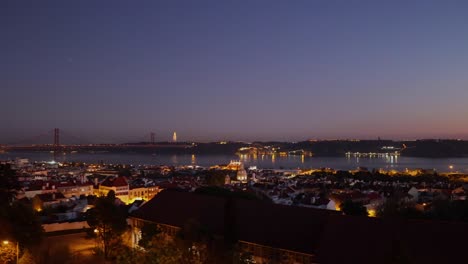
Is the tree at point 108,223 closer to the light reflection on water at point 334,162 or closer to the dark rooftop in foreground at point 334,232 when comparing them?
the dark rooftop in foreground at point 334,232

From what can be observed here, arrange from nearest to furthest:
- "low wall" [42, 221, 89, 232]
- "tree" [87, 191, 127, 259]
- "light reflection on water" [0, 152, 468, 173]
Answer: "tree" [87, 191, 127, 259]
"low wall" [42, 221, 89, 232]
"light reflection on water" [0, 152, 468, 173]

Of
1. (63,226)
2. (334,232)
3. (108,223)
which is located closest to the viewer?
(334,232)

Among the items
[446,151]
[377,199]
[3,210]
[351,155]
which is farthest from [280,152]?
[3,210]

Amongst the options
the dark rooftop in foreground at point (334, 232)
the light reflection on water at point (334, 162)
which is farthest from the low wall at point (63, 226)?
the light reflection on water at point (334, 162)

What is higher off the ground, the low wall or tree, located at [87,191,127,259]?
tree, located at [87,191,127,259]

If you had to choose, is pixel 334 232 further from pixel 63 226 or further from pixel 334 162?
pixel 334 162

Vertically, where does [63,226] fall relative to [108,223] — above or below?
below

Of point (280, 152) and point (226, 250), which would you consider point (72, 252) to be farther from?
point (280, 152)

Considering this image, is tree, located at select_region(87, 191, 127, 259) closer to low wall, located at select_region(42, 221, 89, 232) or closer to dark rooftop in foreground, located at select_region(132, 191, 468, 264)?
dark rooftop in foreground, located at select_region(132, 191, 468, 264)

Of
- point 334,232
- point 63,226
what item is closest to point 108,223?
point 63,226

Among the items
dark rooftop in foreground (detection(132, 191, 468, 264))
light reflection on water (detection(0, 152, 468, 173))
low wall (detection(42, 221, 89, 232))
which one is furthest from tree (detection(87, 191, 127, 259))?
light reflection on water (detection(0, 152, 468, 173))

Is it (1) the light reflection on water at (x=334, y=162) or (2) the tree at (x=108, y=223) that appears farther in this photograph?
(1) the light reflection on water at (x=334, y=162)
